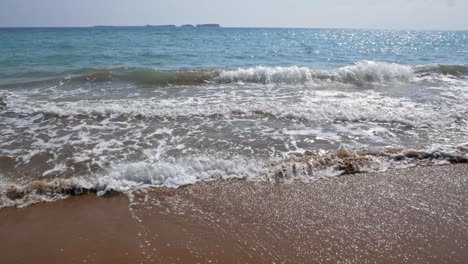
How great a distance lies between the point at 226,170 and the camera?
16.6 feet

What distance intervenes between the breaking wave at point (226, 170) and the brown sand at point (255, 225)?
224mm

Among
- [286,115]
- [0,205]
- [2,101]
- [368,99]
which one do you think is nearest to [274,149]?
[286,115]

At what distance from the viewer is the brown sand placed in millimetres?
3289

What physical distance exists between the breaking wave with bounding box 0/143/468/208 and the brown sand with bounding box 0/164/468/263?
0.73 ft

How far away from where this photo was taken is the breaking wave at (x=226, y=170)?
14.7 feet

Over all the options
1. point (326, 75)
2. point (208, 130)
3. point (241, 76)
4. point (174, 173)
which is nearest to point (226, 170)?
point (174, 173)

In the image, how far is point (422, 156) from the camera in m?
5.55

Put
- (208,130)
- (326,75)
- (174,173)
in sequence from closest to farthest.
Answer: (174,173) < (208,130) < (326,75)

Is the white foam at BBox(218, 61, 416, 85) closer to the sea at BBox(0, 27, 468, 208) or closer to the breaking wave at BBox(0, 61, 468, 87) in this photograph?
the breaking wave at BBox(0, 61, 468, 87)

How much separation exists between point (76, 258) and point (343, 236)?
2.72 meters

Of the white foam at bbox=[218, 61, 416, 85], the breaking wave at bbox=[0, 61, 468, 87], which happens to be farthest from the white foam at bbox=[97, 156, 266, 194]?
the white foam at bbox=[218, 61, 416, 85]

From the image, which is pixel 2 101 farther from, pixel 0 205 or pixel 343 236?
pixel 343 236

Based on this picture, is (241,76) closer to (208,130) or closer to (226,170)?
(208,130)

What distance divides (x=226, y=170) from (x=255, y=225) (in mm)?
1453
